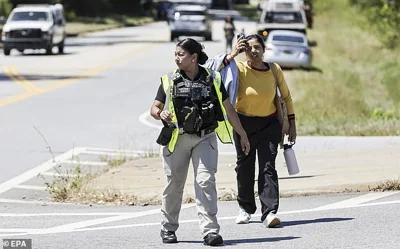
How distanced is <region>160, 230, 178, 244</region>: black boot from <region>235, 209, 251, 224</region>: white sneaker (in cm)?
114

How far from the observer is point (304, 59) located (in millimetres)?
35812

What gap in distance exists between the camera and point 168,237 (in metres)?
8.73

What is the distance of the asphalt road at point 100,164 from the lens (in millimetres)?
9016

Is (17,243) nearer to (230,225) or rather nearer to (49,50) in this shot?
(230,225)

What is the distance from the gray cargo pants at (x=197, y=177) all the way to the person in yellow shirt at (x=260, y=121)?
1019 mm

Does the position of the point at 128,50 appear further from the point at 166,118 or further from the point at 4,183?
the point at 166,118

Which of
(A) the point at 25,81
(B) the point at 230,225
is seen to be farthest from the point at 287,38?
(B) the point at 230,225

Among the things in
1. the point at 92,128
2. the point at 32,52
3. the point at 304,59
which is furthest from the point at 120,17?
the point at 92,128

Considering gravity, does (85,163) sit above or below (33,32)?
above

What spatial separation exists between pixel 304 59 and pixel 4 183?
913 inches

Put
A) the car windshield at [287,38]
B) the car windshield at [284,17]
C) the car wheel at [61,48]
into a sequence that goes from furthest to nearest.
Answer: the car windshield at [284,17] → the car wheel at [61,48] → the car windshield at [287,38]

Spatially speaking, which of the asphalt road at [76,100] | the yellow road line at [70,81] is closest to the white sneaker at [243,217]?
the asphalt road at [76,100]

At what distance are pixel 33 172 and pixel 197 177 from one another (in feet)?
21.3

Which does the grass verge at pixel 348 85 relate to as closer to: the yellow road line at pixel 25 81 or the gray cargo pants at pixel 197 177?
the yellow road line at pixel 25 81
